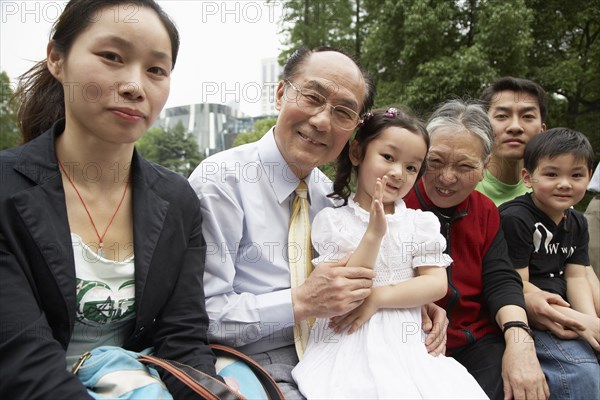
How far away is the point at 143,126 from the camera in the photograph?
1796 millimetres

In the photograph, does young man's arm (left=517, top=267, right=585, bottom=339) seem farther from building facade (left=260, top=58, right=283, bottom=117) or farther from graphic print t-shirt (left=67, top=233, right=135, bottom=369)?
graphic print t-shirt (left=67, top=233, right=135, bottom=369)

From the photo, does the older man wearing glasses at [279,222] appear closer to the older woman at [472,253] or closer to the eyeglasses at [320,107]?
the eyeglasses at [320,107]

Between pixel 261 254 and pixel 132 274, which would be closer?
pixel 132 274

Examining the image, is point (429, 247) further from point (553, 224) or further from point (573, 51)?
point (573, 51)

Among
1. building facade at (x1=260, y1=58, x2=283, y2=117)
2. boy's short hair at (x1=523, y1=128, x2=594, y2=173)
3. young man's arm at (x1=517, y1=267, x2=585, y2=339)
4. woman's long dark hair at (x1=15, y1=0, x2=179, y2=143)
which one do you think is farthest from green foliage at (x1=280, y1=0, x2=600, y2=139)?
woman's long dark hair at (x1=15, y1=0, x2=179, y2=143)

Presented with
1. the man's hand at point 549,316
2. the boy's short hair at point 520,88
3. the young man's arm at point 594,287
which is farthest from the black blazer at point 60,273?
the boy's short hair at point 520,88

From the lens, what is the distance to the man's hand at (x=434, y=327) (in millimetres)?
2156

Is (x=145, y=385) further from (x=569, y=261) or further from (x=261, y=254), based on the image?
(x=569, y=261)

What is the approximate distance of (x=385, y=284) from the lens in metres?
2.21

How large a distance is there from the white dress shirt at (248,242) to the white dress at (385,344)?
21 cm

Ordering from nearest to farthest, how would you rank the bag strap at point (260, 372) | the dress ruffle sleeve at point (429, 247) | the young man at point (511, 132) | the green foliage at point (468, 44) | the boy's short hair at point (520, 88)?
the bag strap at point (260, 372)
the dress ruffle sleeve at point (429, 247)
the young man at point (511, 132)
the boy's short hair at point (520, 88)
the green foliage at point (468, 44)

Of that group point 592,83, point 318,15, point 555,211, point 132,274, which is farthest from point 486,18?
point 132,274

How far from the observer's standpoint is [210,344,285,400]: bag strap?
1839 mm

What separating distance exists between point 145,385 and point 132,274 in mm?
428
